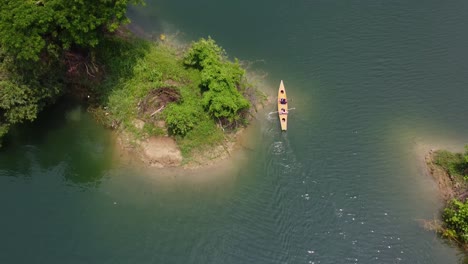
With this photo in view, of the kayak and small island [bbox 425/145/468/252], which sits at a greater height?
the kayak

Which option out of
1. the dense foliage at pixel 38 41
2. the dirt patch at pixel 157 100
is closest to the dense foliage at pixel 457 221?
the dirt patch at pixel 157 100

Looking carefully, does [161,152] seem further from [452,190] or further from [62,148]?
[452,190]

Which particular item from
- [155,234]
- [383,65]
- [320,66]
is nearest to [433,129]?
[383,65]

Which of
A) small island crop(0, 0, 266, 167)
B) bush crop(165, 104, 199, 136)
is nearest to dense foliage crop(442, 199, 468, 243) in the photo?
small island crop(0, 0, 266, 167)

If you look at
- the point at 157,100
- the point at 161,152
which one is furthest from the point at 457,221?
the point at 157,100

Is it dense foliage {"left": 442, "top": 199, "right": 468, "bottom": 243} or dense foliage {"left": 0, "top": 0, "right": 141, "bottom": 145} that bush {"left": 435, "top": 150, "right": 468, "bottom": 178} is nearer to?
dense foliage {"left": 442, "top": 199, "right": 468, "bottom": 243}

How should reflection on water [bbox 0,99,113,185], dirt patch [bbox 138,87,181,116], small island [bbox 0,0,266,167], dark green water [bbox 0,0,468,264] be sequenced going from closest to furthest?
small island [bbox 0,0,266,167] → dark green water [bbox 0,0,468,264] → reflection on water [bbox 0,99,113,185] → dirt patch [bbox 138,87,181,116]
